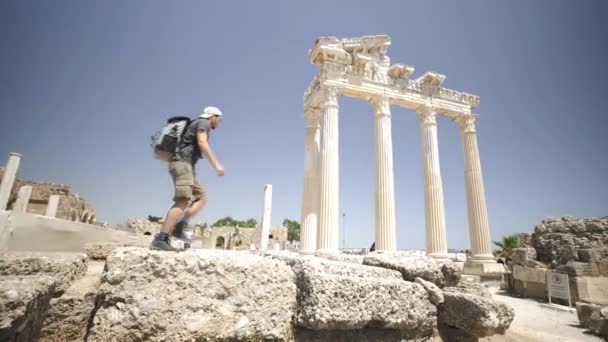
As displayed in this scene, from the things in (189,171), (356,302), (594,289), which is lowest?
(594,289)

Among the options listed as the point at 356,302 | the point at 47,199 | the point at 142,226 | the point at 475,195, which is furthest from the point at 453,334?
the point at 142,226

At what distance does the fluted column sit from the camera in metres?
15.6

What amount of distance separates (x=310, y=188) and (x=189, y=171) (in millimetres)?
11686

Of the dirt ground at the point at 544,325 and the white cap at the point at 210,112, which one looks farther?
the dirt ground at the point at 544,325

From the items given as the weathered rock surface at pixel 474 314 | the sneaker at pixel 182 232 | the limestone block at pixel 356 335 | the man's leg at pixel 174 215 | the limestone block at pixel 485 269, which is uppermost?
the man's leg at pixel 174 215

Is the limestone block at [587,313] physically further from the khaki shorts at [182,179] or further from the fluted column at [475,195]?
the fluted column at [475,195]

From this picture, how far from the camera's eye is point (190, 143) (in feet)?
10.3

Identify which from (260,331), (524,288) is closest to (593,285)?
(524,288)

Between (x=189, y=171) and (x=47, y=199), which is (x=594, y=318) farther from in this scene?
(x=47, y=199)

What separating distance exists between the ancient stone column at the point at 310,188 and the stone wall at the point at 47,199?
73.5 feet

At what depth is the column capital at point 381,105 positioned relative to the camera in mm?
A: 15047


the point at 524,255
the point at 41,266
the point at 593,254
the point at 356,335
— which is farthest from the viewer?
the point at 524,255

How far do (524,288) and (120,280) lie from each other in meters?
13.1

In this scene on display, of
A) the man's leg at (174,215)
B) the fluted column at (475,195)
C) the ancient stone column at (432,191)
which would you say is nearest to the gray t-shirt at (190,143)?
the man's leg at (174,215)
